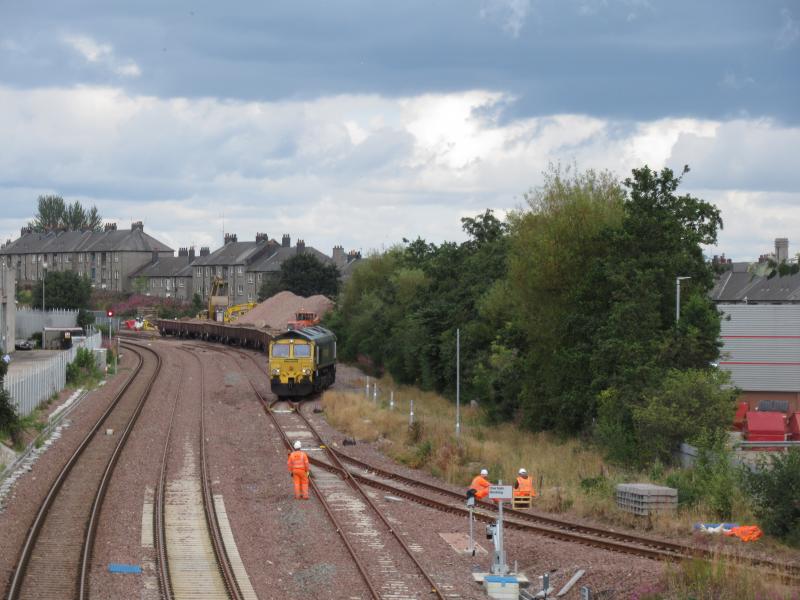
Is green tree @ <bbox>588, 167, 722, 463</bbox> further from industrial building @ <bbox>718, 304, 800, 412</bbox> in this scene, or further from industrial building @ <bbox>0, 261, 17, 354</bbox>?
industrial building @ <bbox>0, 261, 17, 354</bbox>

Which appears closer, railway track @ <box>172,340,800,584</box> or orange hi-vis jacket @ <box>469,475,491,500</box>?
railway track @ <box>172,340,800,584</box>

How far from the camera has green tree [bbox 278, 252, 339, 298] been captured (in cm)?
10100

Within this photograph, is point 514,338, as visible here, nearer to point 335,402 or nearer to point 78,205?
point 335,402

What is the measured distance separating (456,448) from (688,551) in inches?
443

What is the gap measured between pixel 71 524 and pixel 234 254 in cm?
11090

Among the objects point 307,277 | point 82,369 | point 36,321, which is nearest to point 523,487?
point 82,369

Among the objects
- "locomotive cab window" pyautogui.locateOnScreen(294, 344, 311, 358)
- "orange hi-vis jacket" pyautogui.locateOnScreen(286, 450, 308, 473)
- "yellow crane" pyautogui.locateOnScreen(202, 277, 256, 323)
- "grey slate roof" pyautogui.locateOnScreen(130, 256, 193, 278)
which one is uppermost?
"grey slate roof" pyautogui.locateOnScreen(130, 256, 193, 278)

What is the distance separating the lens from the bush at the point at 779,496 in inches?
671

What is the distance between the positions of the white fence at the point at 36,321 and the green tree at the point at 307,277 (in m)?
24.4

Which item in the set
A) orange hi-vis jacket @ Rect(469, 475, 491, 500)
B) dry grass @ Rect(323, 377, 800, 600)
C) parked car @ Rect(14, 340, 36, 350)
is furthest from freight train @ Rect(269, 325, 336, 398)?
parked car @ Rect(14, 340, 36, 350)

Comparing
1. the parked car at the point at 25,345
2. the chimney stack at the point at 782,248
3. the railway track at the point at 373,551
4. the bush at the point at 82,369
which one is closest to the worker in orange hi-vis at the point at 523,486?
the railway track at the point at 373,551

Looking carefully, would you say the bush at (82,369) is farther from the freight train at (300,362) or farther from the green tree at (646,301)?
the green tree at (646,301)

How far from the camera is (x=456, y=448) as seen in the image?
26906mm

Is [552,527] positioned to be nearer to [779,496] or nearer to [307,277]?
[779,496]
